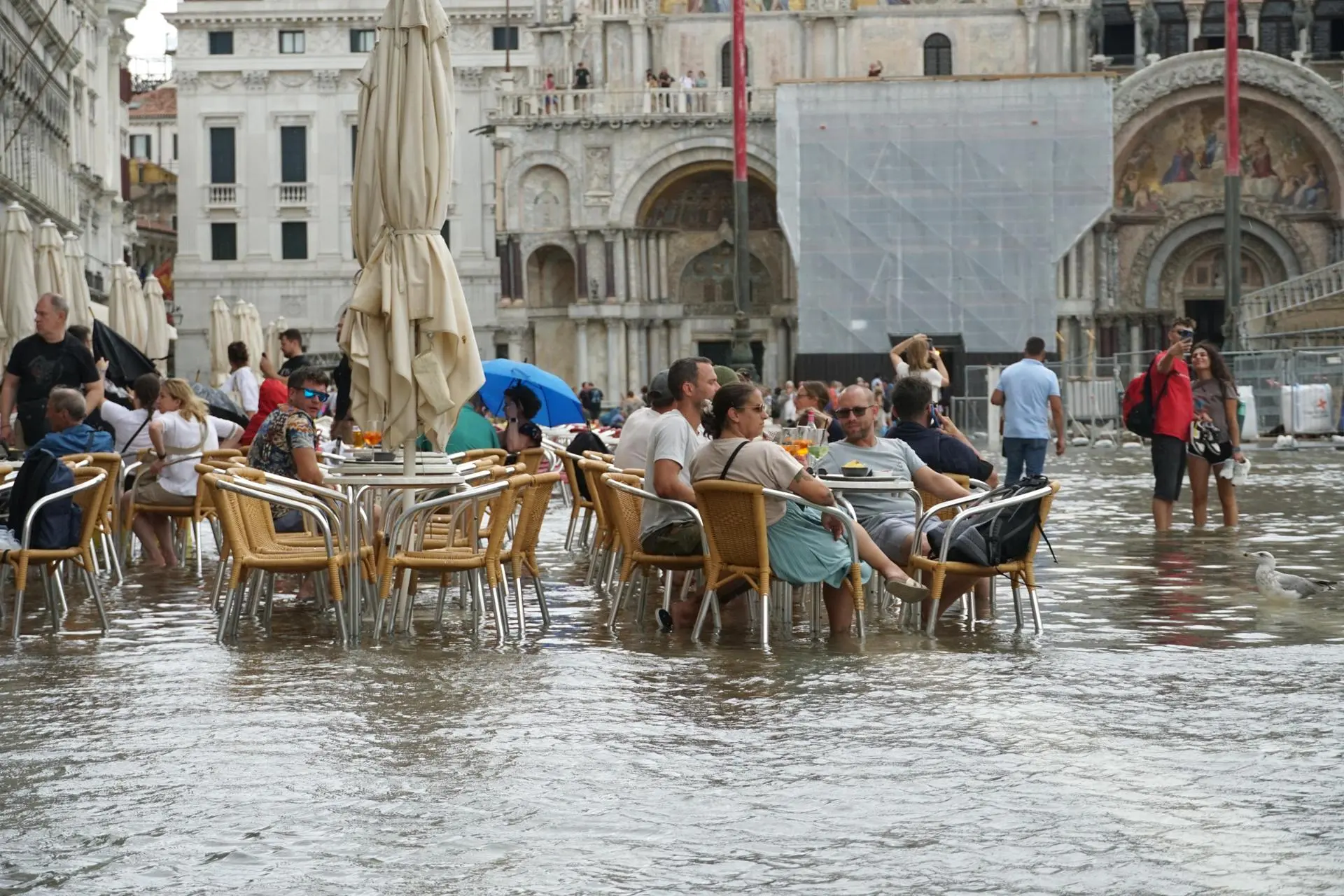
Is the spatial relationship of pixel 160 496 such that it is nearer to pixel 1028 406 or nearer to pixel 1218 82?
pixel 1028 406

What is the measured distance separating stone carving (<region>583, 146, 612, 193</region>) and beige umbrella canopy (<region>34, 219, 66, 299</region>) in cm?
2844

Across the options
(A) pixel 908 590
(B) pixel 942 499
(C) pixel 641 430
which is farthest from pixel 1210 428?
(A) pixel 908 590

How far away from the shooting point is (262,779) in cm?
629

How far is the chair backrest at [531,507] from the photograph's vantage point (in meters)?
9.39

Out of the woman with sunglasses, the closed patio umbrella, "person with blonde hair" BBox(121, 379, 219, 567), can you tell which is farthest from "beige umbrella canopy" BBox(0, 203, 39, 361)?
the woman with sunglasses

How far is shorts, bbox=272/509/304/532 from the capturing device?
1128 cm

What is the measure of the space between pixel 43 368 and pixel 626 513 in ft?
15.7

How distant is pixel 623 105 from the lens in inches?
1858

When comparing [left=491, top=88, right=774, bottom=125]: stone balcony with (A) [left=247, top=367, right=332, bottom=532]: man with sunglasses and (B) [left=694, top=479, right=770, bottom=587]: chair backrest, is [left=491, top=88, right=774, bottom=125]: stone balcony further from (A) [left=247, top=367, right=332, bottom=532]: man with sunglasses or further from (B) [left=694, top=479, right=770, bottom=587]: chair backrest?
(B) [left=694, top=479, right=770, bottom=587]: chair backrest

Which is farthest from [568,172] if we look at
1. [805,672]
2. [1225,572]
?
[805,672]

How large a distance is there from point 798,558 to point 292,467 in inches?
126

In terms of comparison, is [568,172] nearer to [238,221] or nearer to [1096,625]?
[238,221]

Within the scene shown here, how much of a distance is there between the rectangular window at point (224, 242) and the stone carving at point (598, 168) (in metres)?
14.3

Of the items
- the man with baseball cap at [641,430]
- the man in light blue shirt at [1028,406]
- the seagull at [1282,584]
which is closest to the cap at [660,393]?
the man with baseball cap at [641,430]
